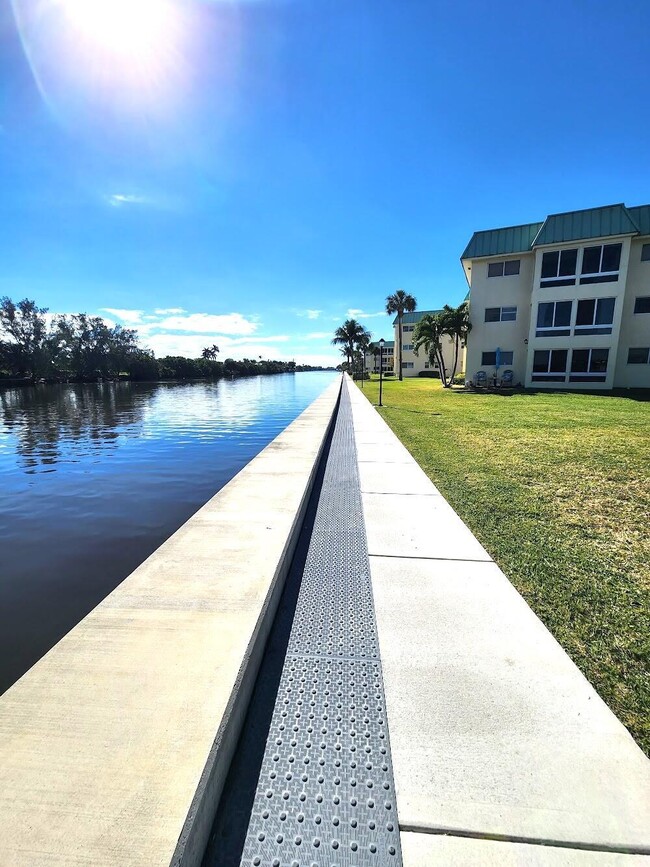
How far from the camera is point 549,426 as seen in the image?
10.6 meters

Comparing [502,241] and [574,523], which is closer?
[574,523]

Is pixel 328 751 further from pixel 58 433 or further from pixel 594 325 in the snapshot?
pixel 594 325

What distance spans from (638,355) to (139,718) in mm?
26754

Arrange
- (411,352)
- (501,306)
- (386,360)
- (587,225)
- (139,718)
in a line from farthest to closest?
(386,360) → (411,352) → (501,306) → (587,225) → (139,718)

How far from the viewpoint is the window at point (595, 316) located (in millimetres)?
20438

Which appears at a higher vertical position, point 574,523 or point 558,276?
point 558,276

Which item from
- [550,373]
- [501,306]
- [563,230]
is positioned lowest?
[550,373]

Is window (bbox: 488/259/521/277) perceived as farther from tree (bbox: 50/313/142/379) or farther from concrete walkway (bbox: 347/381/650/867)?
tree (bbox: 50/313/142/379)

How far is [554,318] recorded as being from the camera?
21.7 metres

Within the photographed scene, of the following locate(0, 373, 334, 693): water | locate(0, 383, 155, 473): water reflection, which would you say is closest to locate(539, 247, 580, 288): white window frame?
locate(0, 373, 334, 693): water

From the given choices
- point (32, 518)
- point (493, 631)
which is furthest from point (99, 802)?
point (32, 518)

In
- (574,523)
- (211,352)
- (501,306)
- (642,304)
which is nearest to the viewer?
(574,523)

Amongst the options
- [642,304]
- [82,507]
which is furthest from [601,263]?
[82,507]

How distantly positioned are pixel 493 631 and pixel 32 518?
651 cm
